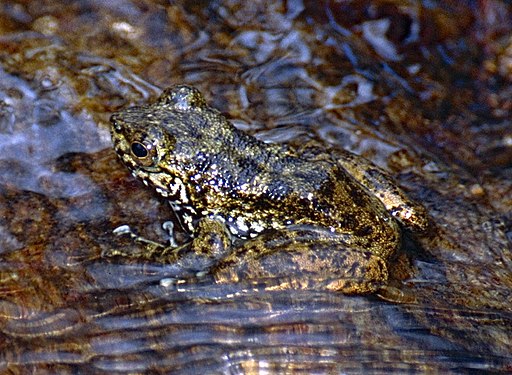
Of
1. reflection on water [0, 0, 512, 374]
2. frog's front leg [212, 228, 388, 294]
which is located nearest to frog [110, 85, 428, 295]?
frog's front leg [212, 228, 388, 294]

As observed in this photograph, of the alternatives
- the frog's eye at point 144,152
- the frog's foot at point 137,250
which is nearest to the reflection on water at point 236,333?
the frog's foot at point 137,250

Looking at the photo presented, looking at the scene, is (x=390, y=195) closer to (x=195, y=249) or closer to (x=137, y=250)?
(x=195, y=249)

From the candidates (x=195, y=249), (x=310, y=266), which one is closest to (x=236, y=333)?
(x=310, y=266)

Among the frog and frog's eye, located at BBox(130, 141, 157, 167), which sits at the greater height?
frog's eye, located at BBox(130, 141, 157, 167)

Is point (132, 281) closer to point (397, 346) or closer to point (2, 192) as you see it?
point (2, 192)

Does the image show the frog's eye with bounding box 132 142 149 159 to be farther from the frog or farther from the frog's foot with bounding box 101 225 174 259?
the frog's foot with bounding box 101 225 174 259

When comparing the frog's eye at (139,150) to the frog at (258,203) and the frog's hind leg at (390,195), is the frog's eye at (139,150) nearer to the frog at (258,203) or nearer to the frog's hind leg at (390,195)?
the frog at (258,203)
